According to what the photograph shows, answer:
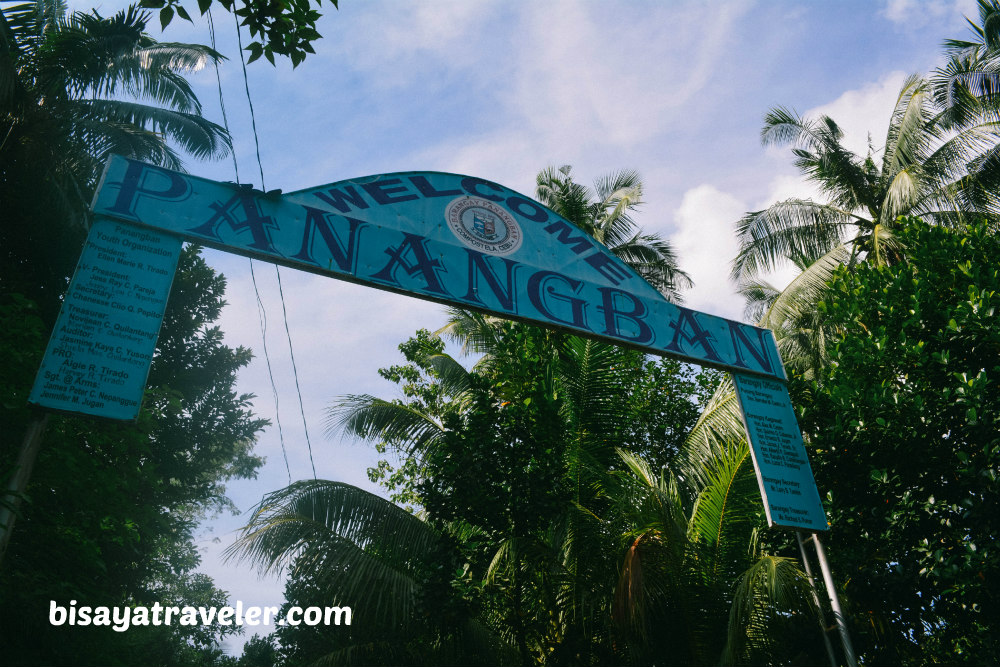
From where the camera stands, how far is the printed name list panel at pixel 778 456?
19.9 feet

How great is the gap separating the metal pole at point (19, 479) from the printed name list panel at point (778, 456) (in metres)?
5.47

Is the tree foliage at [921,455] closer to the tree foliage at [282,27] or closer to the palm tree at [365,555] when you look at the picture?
the palm tree at [365,555]

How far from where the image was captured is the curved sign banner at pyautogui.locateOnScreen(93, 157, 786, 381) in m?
5.44

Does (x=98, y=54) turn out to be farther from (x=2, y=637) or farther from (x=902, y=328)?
(x=902, y=328)

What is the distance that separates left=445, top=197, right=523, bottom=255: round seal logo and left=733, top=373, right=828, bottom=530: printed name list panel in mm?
2639

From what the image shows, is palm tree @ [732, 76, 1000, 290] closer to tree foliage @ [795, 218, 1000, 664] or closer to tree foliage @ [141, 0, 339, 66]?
tree foliage @ [795, 218, 1000, 664]

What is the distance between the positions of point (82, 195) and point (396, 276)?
32.1 feet

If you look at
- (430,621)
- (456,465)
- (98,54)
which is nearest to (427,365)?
(456,465)

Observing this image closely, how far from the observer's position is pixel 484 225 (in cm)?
660

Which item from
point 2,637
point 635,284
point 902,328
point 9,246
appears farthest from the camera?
point 9,246

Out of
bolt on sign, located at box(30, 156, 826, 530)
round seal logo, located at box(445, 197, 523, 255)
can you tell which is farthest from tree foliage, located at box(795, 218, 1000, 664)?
round seal logo, located at box(445, 197, 523, 255)

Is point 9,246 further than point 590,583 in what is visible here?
Yes

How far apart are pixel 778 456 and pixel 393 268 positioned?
3879 mm

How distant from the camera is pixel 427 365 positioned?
12.6 metres
